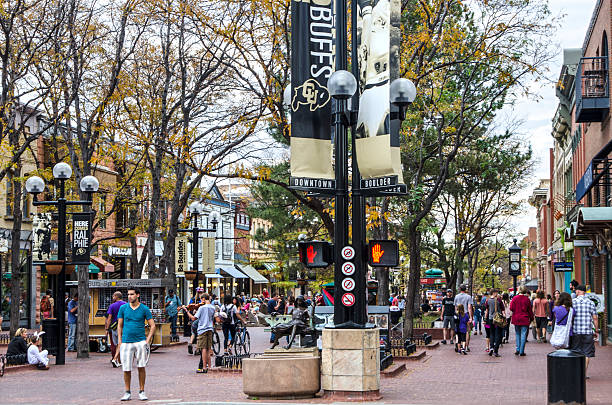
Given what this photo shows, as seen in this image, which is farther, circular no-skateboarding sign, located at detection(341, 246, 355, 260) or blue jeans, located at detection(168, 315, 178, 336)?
blue jeans, located at detection(168, 315, 178, 336)

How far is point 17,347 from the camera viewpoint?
2006cm

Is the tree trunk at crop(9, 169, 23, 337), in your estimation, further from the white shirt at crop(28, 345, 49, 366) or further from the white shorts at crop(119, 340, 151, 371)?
the white shorts at crop(119, 340, 151, 371)

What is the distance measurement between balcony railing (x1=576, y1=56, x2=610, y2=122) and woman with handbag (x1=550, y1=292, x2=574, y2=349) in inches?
482

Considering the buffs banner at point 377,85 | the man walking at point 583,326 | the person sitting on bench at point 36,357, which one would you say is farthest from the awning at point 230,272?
the buffs banner at point 377,85

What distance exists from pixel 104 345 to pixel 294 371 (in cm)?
1368

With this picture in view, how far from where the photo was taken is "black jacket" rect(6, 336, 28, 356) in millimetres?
19922

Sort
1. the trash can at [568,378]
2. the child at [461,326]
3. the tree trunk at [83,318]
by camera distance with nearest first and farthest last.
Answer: the trash can at [568,378]
the tree trunk at [83,318]
the child at [461,326]

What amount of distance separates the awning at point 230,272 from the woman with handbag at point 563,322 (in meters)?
58.4

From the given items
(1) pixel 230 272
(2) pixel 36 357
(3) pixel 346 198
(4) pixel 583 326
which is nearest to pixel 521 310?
(4) pixel 583 326

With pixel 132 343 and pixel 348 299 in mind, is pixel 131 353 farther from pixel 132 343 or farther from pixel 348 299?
pixel 348 299

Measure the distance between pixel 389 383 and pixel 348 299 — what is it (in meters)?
3.46

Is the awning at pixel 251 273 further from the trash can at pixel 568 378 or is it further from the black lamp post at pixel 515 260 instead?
the trash can at pixel 568 378

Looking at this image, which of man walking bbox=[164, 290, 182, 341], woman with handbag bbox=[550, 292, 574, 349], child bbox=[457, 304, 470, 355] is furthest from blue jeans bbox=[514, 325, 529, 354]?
man walking bbox=[164, 290, 182, 341]

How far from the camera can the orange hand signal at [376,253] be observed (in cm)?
1332
